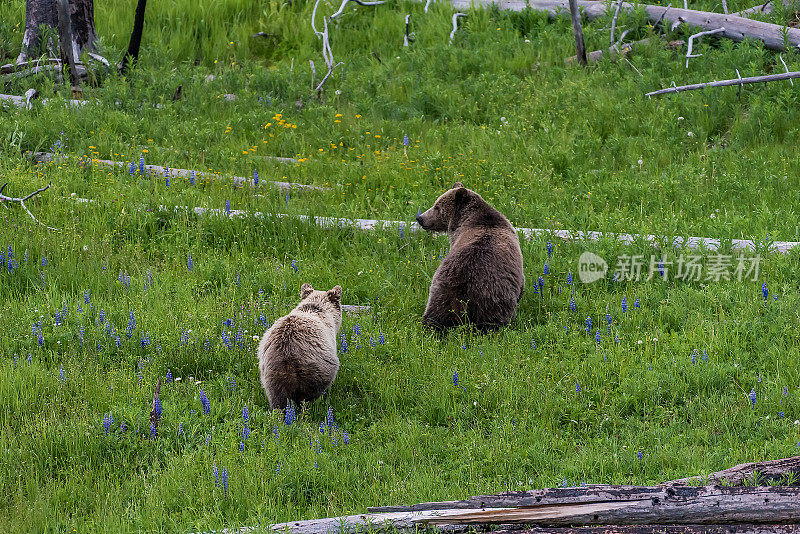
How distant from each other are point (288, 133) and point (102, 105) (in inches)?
122

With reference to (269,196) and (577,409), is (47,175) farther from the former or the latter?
(577,409)

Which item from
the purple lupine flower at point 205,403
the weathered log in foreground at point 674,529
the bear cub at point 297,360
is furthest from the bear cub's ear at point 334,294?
the weathered log in foreground at point 674,529

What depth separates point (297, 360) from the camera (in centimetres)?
609

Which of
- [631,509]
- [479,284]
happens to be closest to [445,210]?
[479,284]

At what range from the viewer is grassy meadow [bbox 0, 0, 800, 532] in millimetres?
5375

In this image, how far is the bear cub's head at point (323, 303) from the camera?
6.96m

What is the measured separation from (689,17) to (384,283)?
9786 mm

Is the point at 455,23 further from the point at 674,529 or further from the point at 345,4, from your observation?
the point at 674,529

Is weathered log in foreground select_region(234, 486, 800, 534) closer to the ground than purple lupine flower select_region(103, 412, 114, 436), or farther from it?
farther from it

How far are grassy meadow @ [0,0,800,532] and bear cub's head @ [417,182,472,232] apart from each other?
0.40m

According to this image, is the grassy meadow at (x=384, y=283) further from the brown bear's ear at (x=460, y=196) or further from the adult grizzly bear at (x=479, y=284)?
the brown bear's ear at (x=460, y=196)

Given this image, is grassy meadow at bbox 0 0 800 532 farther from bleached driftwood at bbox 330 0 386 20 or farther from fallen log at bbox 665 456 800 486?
bleached driftwood at bbox 330 0 386 20

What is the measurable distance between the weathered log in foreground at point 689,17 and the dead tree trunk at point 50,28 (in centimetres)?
747

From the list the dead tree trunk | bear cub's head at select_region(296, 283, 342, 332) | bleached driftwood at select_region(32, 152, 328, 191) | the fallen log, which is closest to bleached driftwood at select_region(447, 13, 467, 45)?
bleached driftwood at select_region(32, 152, 328, 191)
